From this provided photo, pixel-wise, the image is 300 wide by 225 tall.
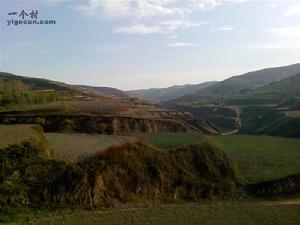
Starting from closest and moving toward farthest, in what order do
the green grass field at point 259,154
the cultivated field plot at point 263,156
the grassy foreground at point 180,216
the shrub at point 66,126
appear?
the grassy foreground at point 180,216
the cultivated field plot at point 263,156
the green grass field at point 259,154
the shrub at point 66,126

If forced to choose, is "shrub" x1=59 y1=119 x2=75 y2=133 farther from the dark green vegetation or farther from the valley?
the dark green vegetation

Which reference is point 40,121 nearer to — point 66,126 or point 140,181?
point 66,126

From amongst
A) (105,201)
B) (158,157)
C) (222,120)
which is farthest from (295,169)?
(222,120)

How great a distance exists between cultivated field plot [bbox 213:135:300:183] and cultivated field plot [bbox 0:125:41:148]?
1974cm

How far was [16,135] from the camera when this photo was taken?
37.6 m

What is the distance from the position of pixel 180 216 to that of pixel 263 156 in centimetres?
1762

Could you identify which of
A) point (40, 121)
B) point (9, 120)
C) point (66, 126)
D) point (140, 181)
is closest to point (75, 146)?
point (140, 181)

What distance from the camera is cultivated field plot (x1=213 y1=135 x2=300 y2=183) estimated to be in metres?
36.5

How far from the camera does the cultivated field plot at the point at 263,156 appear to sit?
3653 cm

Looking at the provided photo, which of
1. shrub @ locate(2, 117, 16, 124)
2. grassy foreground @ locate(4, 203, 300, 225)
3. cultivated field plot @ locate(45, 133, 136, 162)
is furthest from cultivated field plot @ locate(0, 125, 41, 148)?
shrub @ locate(2, 117, 16, 124)

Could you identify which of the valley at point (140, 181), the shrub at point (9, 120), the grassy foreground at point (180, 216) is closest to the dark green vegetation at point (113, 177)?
the valley at point (140, 181)

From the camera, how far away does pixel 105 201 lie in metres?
31.5

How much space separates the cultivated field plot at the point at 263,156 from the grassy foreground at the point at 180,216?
20.0 feet

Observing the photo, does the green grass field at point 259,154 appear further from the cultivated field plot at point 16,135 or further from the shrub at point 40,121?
the shrub at point 40,121
